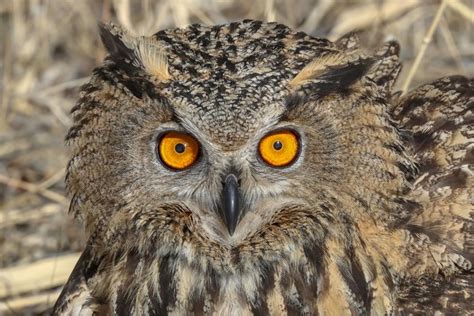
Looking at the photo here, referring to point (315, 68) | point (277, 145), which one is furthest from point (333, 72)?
point (277, 145)

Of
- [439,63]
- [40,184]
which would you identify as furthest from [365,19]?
[40,184]

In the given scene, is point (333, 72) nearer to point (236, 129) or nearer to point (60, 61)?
point (236, 129)

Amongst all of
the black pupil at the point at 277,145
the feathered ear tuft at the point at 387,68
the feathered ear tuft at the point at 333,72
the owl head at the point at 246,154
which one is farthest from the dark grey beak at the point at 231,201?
the feathered ear tuft at the point at 387,68

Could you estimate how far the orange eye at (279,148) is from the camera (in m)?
2.21

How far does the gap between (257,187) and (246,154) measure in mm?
85

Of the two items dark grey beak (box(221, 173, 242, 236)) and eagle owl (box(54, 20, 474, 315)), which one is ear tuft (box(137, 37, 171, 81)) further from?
dark grey beak (box(221, 173, 242, 236))

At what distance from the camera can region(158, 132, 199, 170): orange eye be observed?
223 cm

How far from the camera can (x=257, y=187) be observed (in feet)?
7.38

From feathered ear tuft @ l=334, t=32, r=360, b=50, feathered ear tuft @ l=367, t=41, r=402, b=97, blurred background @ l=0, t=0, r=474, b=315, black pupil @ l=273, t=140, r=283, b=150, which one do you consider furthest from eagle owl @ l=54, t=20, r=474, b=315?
blurred background @ l=0, t=0, r=474, b=315

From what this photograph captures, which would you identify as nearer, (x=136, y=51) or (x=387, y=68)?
(x=136, y=51)

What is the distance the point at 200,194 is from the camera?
89.0 inches

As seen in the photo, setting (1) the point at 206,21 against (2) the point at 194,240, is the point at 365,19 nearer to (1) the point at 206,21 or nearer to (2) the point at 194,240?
(1) the point at 206,21

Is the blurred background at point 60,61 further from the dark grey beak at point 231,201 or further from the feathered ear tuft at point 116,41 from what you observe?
the dark grey beak at point 231,201

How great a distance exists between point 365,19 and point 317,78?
2.52 metres
